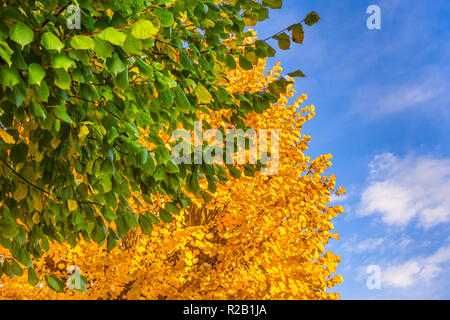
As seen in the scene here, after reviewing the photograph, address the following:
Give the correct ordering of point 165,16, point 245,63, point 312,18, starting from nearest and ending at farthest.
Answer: point 165,16 < point 312,18 < point 245,63

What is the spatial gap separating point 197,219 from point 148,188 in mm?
6223

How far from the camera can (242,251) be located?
820cm

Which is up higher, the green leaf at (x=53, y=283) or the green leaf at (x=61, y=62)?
the green leaf at (x=61, y=62)

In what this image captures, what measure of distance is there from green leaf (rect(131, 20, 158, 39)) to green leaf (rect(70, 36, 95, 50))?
0.77ft

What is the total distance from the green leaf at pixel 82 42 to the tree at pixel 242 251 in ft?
17.9

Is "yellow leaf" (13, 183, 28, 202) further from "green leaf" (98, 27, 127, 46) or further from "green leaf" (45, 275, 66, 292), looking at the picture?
"green leaf" (98, 27, 127, 46)

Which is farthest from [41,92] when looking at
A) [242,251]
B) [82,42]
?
[242,251]

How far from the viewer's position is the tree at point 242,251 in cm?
782

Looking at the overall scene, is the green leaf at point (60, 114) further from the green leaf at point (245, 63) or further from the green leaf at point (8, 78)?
the green leaf at point (245, 63)

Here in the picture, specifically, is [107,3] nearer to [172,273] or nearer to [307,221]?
[172,273]

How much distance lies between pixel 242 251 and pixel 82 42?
21.7 ft

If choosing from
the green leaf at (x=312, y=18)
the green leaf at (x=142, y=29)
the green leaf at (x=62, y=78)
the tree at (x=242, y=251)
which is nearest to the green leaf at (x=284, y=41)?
the green leaf at (x=312, y=18)

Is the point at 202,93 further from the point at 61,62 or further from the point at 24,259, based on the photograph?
the point at 24,259

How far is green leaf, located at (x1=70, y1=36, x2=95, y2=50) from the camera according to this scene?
2195mm
